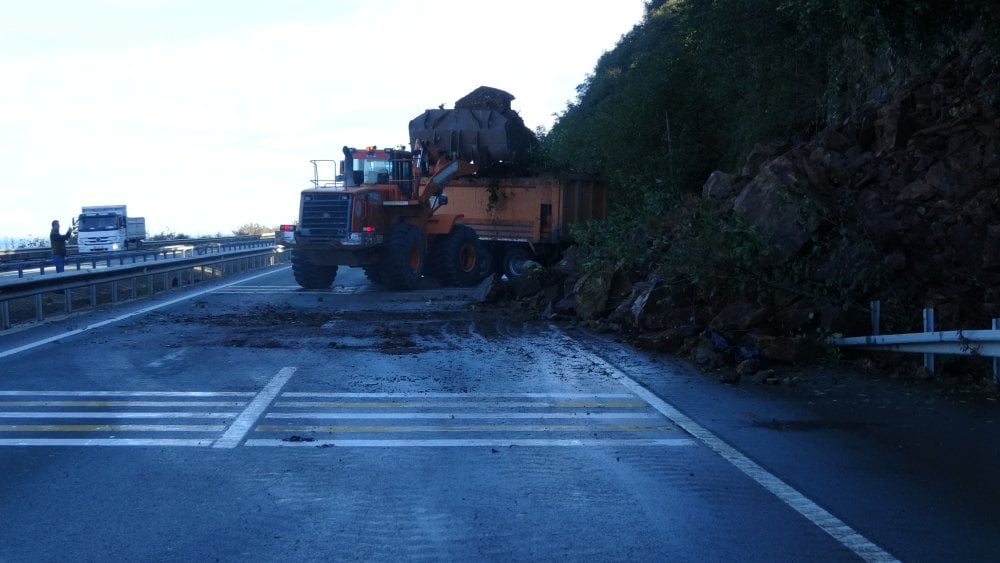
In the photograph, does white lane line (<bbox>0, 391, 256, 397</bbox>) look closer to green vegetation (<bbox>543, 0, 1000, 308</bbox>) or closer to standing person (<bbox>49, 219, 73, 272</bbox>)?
green vegetation (<bbox>543, 0, 1000, 308</bbox>)

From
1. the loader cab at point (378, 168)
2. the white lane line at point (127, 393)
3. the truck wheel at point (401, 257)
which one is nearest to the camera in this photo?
the white lane line at point (127, 393)

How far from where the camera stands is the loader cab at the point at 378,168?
2495cm

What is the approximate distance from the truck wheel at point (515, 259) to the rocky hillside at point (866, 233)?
11.7 metres

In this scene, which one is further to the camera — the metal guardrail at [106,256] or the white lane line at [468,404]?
the metal guardrail at [106,256]

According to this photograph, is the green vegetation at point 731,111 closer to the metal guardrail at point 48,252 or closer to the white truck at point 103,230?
the metal guardrail at point 48,252

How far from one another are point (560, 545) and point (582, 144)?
24384mm

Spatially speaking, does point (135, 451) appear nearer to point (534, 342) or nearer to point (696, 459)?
point (696, 459)

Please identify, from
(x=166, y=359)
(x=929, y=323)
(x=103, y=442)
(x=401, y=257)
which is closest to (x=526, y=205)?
(x=401, y=257)

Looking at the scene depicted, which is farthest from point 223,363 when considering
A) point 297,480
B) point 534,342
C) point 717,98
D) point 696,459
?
point 717,98

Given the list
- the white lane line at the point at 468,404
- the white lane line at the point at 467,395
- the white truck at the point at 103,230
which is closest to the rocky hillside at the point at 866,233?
the white lane line at the point at 467,395

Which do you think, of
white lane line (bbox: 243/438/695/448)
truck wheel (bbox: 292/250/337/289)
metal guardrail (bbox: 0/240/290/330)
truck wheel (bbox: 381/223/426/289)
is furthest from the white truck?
white lane line (bbox: 243/438/695/448)

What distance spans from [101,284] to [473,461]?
53.0 ft

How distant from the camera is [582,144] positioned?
2909cm

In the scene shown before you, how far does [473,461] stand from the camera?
7.30 metres
